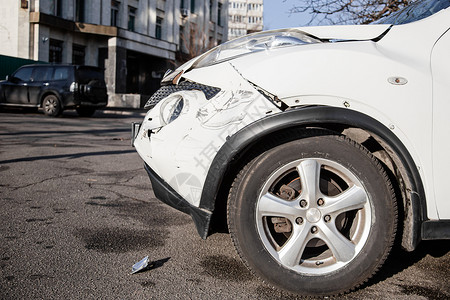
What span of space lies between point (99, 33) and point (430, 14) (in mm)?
27713

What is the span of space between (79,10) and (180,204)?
28.7 meters

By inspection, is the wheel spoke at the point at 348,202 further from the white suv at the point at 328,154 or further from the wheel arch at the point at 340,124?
the wheel arch at the point at 340,124

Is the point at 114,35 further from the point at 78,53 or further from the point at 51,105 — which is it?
the point at 51,105

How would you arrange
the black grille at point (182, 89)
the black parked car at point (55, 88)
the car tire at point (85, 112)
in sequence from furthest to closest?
the car tire at point (85, 112) → the black parked car at point (55, 88) → the black grille at point (182, 89)

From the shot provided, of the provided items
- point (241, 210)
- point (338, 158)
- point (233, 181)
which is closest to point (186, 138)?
point (233, 181)

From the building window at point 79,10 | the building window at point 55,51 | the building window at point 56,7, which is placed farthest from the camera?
the building window at point 79,10

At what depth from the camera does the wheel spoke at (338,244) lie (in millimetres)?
2145

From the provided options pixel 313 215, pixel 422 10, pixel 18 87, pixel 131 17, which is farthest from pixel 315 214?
pixel 131 17

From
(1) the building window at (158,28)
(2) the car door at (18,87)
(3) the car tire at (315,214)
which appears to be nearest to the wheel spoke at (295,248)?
(3) the car tire at (315,214)

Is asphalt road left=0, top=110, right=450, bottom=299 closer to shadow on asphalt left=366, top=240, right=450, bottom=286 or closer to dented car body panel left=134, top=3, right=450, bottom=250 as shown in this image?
shadow on asphalt left=366, top=240, right=450, bottom=286

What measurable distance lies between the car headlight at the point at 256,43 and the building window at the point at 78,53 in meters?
28.0

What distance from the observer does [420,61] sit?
2150 mm

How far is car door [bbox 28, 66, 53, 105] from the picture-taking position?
1563 cm

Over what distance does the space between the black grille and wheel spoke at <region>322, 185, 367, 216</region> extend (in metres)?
0.88
